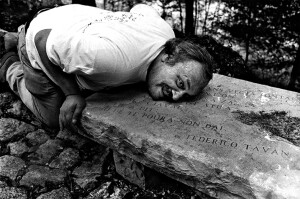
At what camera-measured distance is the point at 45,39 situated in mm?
2146

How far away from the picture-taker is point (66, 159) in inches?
97.0

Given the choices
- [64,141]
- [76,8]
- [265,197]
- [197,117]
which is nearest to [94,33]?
[76,8]

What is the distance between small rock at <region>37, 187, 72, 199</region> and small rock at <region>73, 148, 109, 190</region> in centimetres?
11

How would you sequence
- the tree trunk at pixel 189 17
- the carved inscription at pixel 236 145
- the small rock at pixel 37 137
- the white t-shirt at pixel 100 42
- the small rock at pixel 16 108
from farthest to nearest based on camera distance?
the tree trunk at pixel 189 17
the small rock at pixel 16 108
the small rock at pixel 37 137
the white t-shirt at pixel 100 42
the carved inscription at pixel 236 145

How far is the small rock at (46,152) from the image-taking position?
2437mm

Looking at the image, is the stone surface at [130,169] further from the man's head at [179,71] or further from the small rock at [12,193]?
the small rock at [12,193]

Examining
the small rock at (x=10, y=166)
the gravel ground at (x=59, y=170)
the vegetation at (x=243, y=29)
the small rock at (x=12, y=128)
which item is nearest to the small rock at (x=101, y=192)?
the gravel ground at (x=59, y=170)

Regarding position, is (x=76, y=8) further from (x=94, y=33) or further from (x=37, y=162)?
(x=37, y=162)

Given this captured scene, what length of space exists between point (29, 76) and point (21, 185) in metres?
0.76

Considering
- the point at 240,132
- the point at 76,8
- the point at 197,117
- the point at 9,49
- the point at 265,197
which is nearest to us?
the point at 265,197

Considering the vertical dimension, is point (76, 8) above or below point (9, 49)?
above

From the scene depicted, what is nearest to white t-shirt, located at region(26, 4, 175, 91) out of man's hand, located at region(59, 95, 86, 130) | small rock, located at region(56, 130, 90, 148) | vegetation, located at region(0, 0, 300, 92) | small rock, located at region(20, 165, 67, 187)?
man's hand, located at region(59, 95, 86, 130)

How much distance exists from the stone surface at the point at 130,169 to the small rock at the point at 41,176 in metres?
0.38

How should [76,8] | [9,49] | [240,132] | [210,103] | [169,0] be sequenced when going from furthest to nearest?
[169,0] < [9,49] < [76,8] < [210,103] < [240,132]
